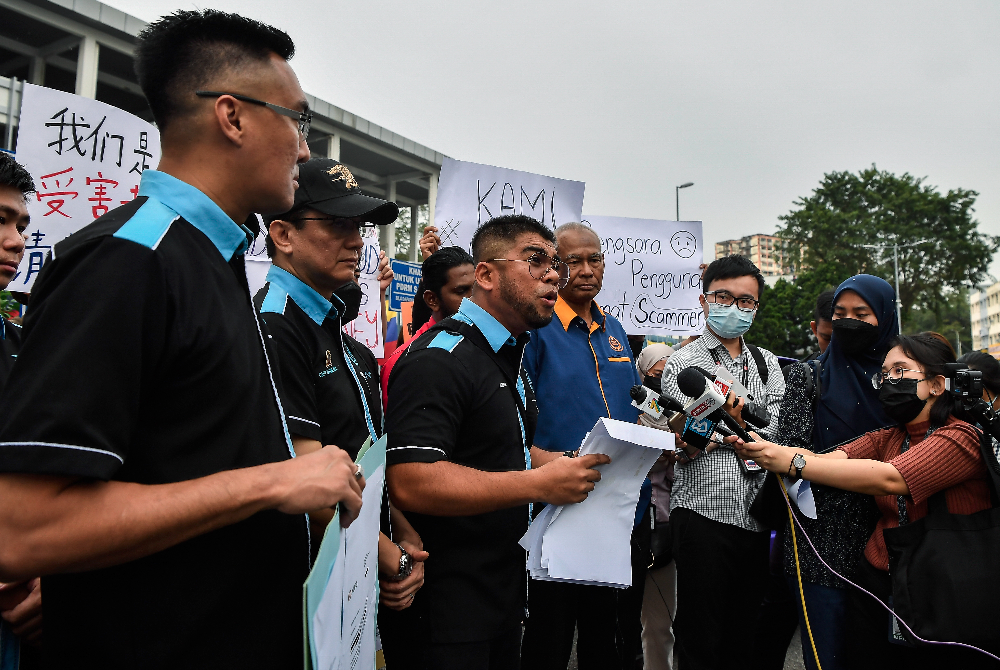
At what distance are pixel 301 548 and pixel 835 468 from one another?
2.43 meters

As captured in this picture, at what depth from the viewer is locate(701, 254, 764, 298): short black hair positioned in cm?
390

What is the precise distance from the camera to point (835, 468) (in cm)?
290

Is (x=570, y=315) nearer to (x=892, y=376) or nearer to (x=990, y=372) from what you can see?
(x=892, y=376)

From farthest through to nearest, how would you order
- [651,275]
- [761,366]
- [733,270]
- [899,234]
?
1. [899,234]
2. [651,275]
3. [733,270]
4. [761,366]

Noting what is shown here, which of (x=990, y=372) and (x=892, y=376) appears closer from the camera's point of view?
(x=892, y=376)

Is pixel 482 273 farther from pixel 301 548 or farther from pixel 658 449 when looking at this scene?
pixel 301 548

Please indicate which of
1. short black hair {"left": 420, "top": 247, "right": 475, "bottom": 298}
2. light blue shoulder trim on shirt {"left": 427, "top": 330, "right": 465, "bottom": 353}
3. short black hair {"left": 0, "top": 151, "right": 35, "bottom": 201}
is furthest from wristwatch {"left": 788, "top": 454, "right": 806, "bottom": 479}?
short black hair {"left": 0, "top": 151, "right": 35, "bottom": 201}

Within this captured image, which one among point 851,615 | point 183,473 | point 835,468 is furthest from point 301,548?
point 851,615

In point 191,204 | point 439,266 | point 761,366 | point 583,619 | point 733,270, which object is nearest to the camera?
point 191,204

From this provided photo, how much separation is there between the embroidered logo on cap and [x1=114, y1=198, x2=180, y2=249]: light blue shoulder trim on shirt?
1.13 m

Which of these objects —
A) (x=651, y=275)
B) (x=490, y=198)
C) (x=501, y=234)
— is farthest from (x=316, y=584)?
(x=651, y=275)

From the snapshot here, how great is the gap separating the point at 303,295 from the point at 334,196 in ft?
1.27

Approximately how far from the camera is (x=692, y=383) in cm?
255

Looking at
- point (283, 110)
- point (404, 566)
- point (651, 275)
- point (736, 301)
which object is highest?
point (651, 275)
